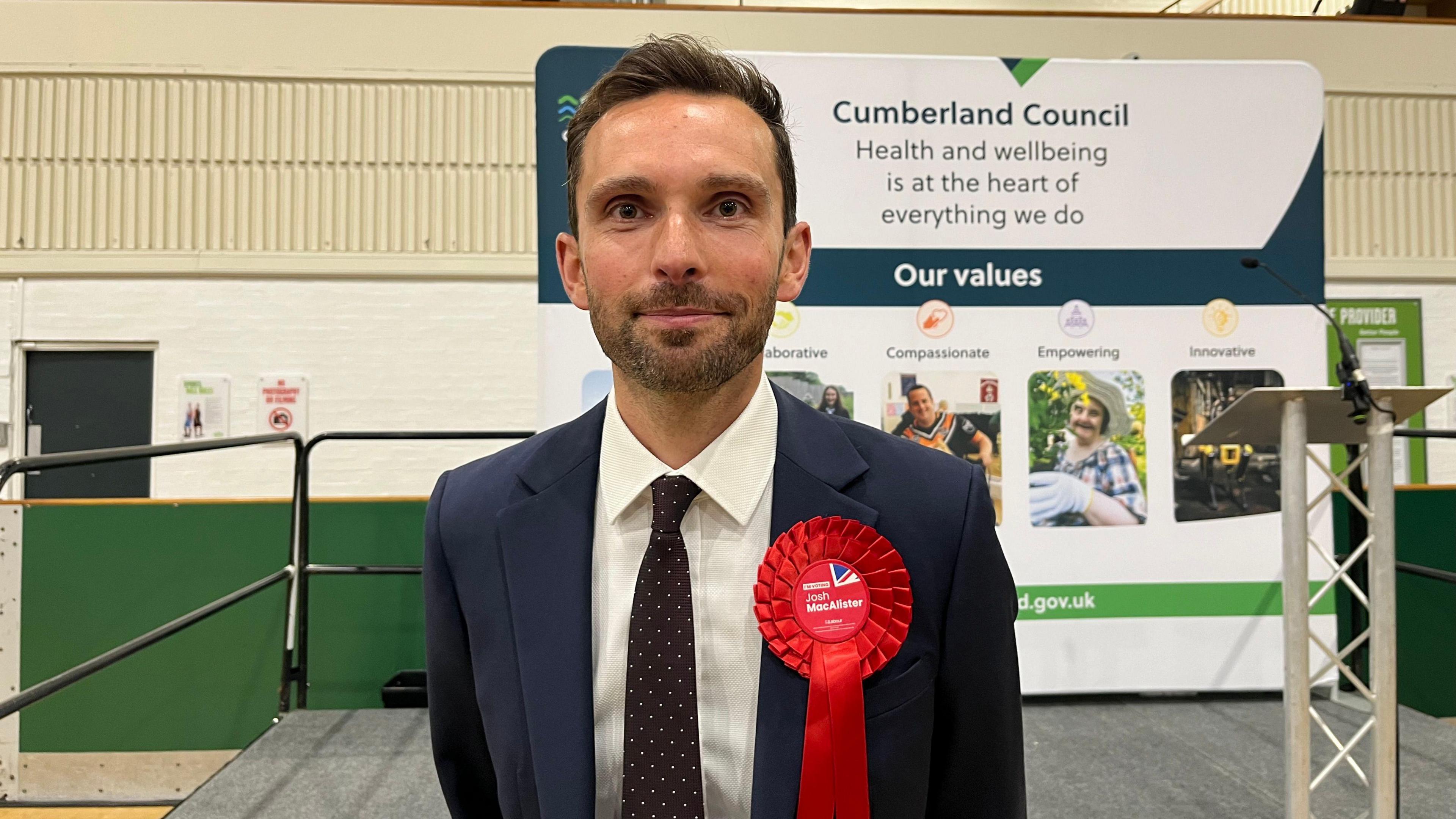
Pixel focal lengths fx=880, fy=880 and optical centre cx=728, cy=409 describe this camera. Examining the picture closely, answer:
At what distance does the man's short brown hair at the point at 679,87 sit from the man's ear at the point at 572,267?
19mm

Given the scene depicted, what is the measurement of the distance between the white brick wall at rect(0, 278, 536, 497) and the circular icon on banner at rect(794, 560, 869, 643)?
4.96 meters

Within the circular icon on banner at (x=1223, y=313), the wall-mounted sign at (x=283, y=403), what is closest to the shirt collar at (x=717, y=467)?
the circular icon on banner at (x=1223, y=313)

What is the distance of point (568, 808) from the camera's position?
2.74 feet

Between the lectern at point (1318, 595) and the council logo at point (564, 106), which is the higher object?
the council logo at point (564, 106)

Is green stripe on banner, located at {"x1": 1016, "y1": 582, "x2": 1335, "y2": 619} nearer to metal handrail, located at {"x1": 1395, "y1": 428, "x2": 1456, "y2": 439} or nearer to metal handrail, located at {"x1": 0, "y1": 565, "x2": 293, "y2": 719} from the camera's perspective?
metal handrail, located at {"x1": 1395, "y1": 428, "x2": 1456, "y2": 439}

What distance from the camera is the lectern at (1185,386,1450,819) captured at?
2053 mm

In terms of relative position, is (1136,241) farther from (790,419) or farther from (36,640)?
(36,640)

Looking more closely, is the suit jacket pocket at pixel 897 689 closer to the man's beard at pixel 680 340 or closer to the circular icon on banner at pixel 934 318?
the man's beard at pixel 680 340

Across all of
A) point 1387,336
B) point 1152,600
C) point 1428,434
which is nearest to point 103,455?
point 1152,600

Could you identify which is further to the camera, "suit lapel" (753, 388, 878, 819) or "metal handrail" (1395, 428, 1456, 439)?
"metal handrail" (1395, 428, 1456, 439)

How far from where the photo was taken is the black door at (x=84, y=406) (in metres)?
5.56

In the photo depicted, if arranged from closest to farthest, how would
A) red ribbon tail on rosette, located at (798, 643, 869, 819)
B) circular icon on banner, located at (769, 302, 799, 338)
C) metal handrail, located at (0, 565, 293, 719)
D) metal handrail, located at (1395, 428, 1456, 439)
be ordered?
red ribbon tail on rosette, located at (798, 643, 869, 819)
metal handrail, located at (0, 565, 293, 719)
metal handrail, located at (1395, 428, 1456, 439)
circular icon on banner, located at (769, 302, 799, 338)

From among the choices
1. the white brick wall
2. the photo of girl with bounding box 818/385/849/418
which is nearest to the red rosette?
the photo of girl with bounding box 818/385/849/418

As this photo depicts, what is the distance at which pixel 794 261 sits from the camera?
100cm
